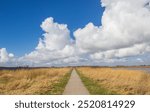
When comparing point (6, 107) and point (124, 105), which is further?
point (6, 107)

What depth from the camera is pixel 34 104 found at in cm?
1149

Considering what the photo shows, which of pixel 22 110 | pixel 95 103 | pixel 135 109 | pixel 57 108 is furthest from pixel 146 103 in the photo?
pixel 22 110

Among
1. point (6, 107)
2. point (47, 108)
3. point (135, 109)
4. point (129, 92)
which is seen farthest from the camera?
point (129, 92)

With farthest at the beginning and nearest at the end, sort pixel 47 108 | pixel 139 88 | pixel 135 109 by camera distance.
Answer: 1. pixel 139 88
2. pixel 135 109
3. pixel 47 108

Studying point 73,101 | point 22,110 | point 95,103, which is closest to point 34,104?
point 22,110

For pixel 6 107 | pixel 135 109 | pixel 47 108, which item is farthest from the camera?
pixel 6 107

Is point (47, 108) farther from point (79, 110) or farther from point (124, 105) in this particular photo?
point (124, 105)

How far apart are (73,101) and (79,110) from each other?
644mm

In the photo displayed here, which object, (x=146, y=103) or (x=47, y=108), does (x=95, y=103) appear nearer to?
(x=47, y=108)

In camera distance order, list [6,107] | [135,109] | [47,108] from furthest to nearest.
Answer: [6,107] < [135,109] < [47,108]

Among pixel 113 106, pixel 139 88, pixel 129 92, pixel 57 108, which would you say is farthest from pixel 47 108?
pixel 139 88

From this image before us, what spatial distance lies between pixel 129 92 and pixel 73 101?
7009 mm

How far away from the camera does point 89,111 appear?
35.7ft

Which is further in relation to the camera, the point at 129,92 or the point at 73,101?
the point at 129,92
